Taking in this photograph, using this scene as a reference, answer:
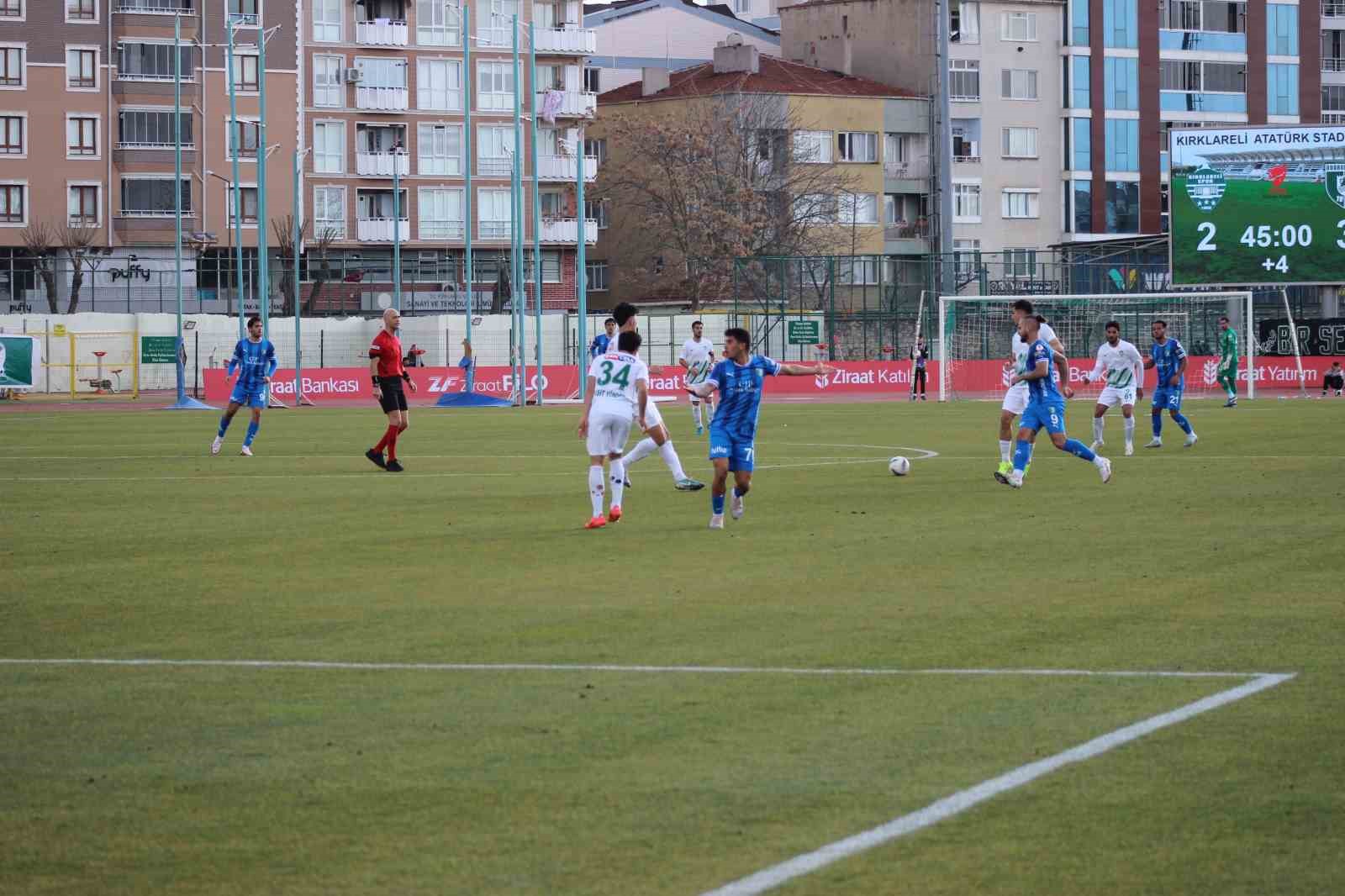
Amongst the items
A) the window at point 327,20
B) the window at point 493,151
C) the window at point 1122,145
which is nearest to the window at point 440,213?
the window at point 493,151

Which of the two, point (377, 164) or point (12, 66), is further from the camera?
point (377, 164)

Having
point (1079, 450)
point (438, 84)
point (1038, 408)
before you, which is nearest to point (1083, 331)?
point (438, 84)

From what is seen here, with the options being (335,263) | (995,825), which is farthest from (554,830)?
(335,263)

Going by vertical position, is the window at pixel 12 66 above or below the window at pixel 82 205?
above

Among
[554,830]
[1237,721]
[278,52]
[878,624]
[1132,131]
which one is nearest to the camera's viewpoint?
[554,830]

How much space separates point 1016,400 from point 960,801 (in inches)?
716

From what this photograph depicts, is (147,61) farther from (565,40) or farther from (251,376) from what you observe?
(251,376)

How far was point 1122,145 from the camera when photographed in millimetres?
102875

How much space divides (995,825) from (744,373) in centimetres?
1202

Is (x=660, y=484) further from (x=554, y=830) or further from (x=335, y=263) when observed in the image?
(x=335, y=263)

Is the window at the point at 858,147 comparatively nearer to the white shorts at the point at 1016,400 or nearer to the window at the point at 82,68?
the window at the point at 82,68

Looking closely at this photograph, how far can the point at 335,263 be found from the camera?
93.2m

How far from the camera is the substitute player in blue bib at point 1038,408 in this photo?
23.1m

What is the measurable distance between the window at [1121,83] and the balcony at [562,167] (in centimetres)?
2760
